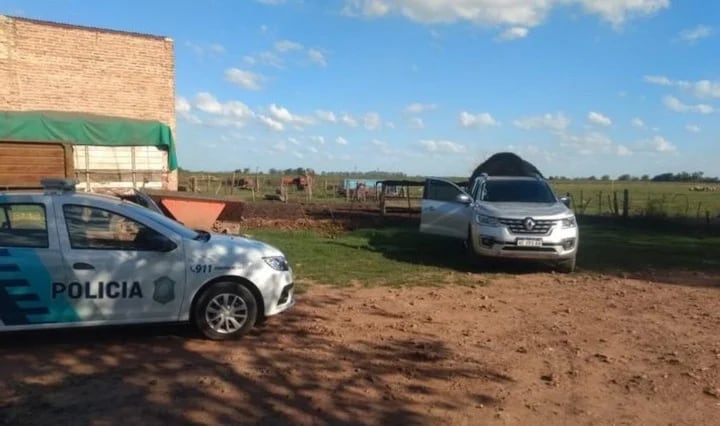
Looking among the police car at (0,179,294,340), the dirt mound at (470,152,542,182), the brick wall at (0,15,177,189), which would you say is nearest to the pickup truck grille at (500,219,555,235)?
the police car at (0,179,294,340)

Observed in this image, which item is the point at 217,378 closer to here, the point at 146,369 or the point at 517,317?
the point at 146,369

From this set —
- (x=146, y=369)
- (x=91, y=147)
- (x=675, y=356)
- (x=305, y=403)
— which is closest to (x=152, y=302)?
(x=146, y=369)

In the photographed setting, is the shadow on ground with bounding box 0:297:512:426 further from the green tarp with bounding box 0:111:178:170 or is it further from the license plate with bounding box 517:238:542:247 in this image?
the green tarp with bounding box 0:111:178:170

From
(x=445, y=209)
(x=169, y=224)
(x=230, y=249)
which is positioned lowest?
(x=230, y=249)

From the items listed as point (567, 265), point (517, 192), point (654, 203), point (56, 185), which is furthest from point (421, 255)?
point (654, 203)

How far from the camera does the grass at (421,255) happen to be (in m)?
11.0

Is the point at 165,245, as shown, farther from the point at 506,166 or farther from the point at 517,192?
the point at 506,166

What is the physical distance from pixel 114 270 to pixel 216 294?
99 cm

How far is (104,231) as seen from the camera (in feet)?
20.8

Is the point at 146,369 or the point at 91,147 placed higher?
the point at 91,147

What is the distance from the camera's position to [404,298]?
9.13 metres

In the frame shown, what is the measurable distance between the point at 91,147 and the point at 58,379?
17.9 metres

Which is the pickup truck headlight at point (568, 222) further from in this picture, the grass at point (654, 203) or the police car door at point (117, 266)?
the grass at point (654, 203)

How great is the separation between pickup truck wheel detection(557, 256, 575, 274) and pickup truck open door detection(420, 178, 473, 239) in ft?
6.19
